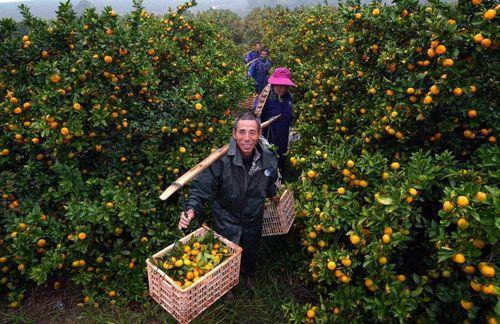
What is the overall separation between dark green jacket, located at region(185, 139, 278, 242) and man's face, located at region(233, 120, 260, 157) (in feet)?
0.30

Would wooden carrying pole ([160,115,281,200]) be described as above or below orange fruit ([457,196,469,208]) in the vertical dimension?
below

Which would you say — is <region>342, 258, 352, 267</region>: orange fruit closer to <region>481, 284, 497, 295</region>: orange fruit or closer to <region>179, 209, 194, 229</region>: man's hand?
<region>481, 284, 497, 295</region>: orange fruit

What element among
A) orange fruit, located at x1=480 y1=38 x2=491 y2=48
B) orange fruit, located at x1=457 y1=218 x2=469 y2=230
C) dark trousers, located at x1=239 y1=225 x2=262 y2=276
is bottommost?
dark trousers, located at x1=239 y1=225 x2=262 y2=276

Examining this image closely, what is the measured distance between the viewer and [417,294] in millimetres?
2385

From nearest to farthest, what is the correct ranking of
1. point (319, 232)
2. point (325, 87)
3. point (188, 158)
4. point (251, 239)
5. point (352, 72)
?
point (319, 232) < point (251, 239) < point (188, 158) < point (352, 72) < point (325, 87)

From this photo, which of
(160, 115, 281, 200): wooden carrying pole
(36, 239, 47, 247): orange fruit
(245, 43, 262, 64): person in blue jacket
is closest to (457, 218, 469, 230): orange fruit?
(160, 115, 281, 200): wooden carrying pole

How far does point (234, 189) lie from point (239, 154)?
33 centimetres

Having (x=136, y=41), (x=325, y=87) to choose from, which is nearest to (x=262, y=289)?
(x=325, y=87)

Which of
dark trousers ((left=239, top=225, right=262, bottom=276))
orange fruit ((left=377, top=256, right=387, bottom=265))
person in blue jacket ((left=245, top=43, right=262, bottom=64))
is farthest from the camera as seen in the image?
person in blue jacket ((left=245, top=43, right=262, bottom=64))

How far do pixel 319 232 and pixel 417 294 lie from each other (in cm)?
85

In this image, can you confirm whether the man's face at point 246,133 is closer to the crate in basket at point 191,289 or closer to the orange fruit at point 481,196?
the crate in basket at point 191,289

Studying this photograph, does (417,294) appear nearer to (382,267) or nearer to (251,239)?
(382,267)

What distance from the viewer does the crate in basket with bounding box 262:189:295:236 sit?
3.54m

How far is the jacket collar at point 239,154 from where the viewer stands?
9.85ft
